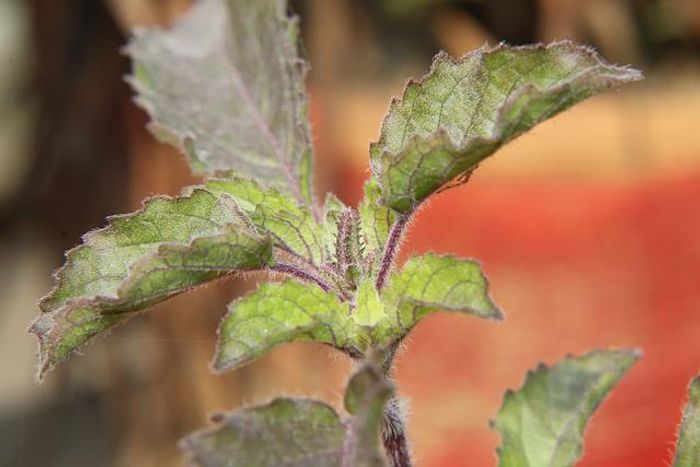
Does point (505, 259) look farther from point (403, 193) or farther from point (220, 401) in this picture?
point (403, 193)

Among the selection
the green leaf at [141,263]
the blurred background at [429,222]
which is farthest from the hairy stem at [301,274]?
the blurred background at [429,222]

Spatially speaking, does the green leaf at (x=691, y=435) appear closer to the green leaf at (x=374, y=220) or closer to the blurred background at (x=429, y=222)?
the green leaf at (x=374, y=220)

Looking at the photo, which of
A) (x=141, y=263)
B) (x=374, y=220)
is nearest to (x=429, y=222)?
(x=374, y=220)

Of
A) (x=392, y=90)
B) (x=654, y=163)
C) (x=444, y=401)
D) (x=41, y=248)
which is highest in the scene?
(x=41, y=248)

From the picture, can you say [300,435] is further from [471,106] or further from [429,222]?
[429,222]

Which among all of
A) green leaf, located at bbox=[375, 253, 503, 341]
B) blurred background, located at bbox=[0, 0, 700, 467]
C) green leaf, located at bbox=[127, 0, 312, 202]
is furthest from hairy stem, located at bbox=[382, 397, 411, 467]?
blurred background, located at bbox=[0, 0, 700, 467]

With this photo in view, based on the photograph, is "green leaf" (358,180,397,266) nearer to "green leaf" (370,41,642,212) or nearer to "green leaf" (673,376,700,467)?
"green leaf" (370,41,642,212)

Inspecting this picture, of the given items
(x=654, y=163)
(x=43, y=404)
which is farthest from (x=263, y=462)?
(x=43, y=404)
